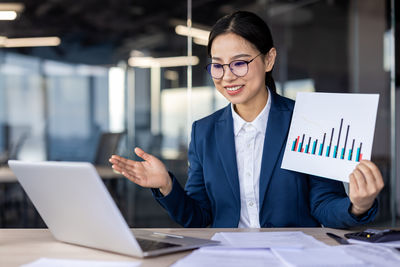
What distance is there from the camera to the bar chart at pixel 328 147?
132 cm

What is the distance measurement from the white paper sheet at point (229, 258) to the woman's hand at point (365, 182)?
0.32 metres

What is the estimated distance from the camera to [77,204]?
1.08 meters

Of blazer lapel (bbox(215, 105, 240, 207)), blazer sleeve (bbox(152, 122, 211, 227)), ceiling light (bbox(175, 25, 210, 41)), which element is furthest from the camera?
ceiling light (bbox(175, 25, 210, 41))

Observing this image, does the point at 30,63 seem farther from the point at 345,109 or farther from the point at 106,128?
the point at 345,109

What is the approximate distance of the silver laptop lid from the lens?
38.5 inches

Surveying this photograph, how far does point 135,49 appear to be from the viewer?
569cm

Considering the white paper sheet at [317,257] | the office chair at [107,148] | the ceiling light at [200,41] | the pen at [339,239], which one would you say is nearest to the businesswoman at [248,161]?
the pen at [339,239]

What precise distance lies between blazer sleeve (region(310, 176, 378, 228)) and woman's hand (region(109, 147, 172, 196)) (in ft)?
1.74

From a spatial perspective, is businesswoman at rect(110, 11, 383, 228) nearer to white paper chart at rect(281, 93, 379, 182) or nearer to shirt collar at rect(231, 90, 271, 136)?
shirt collar at rect(231, 90, 271, 136)

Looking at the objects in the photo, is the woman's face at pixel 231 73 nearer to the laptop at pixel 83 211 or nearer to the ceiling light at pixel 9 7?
the laptop at pixel 83 211

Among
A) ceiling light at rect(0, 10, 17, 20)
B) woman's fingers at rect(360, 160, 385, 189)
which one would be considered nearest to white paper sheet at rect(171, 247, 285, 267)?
woman's fingers at rect(360, 160, 385, 189)

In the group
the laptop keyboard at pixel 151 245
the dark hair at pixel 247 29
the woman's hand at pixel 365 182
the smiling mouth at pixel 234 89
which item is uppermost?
the dark hair at pixel 247 29

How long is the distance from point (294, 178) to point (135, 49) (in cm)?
439

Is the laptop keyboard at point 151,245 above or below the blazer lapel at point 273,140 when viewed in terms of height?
below
